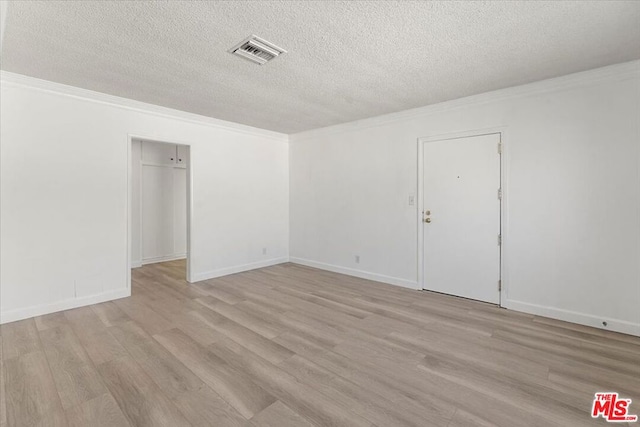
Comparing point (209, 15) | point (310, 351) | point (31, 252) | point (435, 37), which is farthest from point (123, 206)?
point (435, 37)

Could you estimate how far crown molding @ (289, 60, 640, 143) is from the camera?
9.41 feet

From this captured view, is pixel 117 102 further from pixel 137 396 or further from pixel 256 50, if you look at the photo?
pixel 137 396

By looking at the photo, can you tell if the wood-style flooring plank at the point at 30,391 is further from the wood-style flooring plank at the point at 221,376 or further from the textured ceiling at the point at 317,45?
the textured ceiling at the point at 317,45

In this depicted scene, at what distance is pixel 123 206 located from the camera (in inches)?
154

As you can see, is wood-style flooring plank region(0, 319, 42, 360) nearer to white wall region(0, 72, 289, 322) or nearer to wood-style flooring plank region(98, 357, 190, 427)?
white wall region(0, 72, 289, 322)

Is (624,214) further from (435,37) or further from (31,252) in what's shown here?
(31,252)

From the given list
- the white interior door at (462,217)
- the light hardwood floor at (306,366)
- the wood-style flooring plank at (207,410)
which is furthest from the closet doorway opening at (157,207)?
the white interior door at (462,217)

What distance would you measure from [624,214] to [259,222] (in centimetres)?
510

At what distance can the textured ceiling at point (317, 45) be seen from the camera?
205cm

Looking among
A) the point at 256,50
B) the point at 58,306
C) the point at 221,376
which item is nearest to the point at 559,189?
the point at 256,50

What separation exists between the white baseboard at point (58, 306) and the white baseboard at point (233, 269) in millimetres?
995

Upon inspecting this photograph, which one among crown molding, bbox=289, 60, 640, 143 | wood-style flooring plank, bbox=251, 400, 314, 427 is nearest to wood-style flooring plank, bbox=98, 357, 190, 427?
wood-style flooring plank, bbox=251, 400, 314, 427

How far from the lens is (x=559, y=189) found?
319cm

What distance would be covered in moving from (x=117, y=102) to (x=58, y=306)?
8.68 feet
